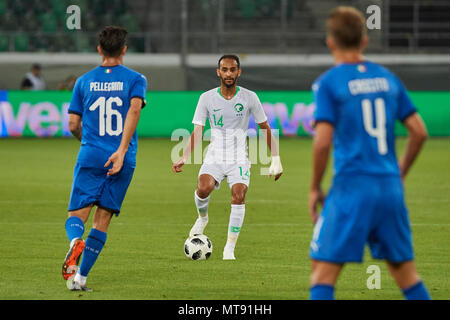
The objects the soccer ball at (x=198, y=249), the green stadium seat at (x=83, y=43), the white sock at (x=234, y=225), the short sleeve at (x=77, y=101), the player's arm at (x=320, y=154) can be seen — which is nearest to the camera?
the player's arm at (x=320, y=154)

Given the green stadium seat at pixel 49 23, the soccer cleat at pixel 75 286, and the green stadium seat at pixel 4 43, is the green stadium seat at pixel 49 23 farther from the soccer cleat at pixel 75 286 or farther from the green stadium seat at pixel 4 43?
the soccer cleat at pixel 75 286

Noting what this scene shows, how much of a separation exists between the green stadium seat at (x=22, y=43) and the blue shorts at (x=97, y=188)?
2354 centimetres

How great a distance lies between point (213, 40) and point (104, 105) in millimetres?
23274

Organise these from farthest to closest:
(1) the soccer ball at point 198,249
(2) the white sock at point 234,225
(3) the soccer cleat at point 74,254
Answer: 1. (2) the white sock at point 234,225
2. (1) the soccer ball at point 198,249
3. (3) the soccer cleat at point 74,254

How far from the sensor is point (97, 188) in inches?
301

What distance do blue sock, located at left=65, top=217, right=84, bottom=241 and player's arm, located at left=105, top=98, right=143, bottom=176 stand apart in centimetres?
48

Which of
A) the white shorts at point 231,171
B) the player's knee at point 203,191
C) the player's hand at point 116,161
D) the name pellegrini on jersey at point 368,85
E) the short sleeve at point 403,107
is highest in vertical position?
the name pellegrini on jersey at point 368,85

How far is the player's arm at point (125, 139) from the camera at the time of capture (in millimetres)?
7445

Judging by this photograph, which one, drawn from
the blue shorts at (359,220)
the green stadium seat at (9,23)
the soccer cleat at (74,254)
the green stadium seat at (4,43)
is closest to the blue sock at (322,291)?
the blue shorts at (359,220)

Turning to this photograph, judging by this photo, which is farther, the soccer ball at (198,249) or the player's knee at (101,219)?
the soccer ball at (198,249)

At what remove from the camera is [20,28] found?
32.2 meters

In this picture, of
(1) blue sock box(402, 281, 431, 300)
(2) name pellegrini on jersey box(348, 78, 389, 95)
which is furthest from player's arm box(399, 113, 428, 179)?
(1) blue sock box(402, 281, 431, 300)

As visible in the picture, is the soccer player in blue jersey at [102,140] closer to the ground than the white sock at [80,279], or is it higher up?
higher up
